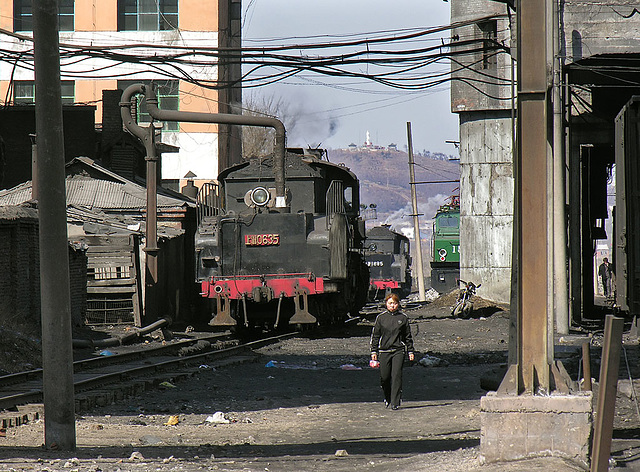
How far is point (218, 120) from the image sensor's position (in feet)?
71.7

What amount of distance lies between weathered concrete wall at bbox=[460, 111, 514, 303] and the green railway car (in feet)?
36.5

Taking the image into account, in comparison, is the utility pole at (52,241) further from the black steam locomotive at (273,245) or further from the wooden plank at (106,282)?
the wooden plank at (106,282)

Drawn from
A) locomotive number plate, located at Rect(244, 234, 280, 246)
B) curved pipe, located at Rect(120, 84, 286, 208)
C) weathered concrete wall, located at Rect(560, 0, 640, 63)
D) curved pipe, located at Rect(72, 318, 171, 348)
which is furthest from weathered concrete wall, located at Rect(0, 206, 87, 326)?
weathered concrete wall, located at Rect(560, 0, 640, 63)

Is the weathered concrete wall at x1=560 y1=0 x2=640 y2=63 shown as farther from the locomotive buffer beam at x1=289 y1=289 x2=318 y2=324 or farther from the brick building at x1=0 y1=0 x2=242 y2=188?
the brick building at x1=0 y1=0 x2=242 y2=188

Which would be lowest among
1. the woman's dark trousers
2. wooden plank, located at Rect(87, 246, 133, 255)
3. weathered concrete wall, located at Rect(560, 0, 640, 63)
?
the woman's dark trousers

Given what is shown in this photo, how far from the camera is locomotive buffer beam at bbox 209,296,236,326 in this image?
1928 centimetres

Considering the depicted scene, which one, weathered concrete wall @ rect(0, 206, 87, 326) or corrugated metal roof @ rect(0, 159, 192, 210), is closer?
weathered concrete wall @ rect(0, 206, 87, 326)

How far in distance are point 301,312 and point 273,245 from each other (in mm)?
1686

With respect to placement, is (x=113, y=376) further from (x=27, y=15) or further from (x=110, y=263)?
Result: (x=27, y=15)

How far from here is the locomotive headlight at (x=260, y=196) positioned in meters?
20.3

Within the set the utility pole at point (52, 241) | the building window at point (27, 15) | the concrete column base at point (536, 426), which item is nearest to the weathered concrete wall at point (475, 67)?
the utility pole at point (52, 241)

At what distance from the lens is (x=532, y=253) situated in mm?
6500

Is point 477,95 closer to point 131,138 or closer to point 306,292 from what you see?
point 306,292

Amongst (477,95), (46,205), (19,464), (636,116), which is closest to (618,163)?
(636,116)
